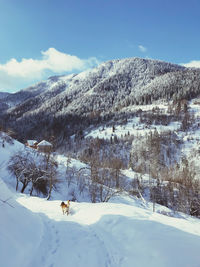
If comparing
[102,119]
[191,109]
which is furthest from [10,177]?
[191,109]

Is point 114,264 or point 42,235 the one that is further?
point 42,235

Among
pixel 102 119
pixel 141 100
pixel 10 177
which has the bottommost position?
pixel 10 177

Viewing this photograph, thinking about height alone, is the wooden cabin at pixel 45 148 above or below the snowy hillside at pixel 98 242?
above

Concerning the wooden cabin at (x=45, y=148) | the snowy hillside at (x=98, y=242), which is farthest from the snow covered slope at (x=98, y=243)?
the wooden cabin at (x=45, y=148)

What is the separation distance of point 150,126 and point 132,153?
42.4 m

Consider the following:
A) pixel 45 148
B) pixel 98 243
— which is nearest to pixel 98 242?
pixel 98 243

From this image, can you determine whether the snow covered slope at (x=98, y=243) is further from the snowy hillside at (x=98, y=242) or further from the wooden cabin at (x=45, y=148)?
the wooden cabin at (x=45, y=148)

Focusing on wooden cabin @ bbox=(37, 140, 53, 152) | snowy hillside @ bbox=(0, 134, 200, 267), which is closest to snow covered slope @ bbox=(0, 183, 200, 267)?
snowy hillside @ bbox=(0, 134, 200, 267)

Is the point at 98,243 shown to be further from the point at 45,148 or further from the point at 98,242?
the point at 45,148

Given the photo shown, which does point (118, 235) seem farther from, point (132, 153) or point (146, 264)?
point (132, 153)

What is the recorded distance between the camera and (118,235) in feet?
22.4

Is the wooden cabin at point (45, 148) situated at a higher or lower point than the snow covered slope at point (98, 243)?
higher

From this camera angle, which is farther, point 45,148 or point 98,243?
point 45,148

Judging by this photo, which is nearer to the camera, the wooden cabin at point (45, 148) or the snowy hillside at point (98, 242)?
the snowy hillside at point (98, 242)
